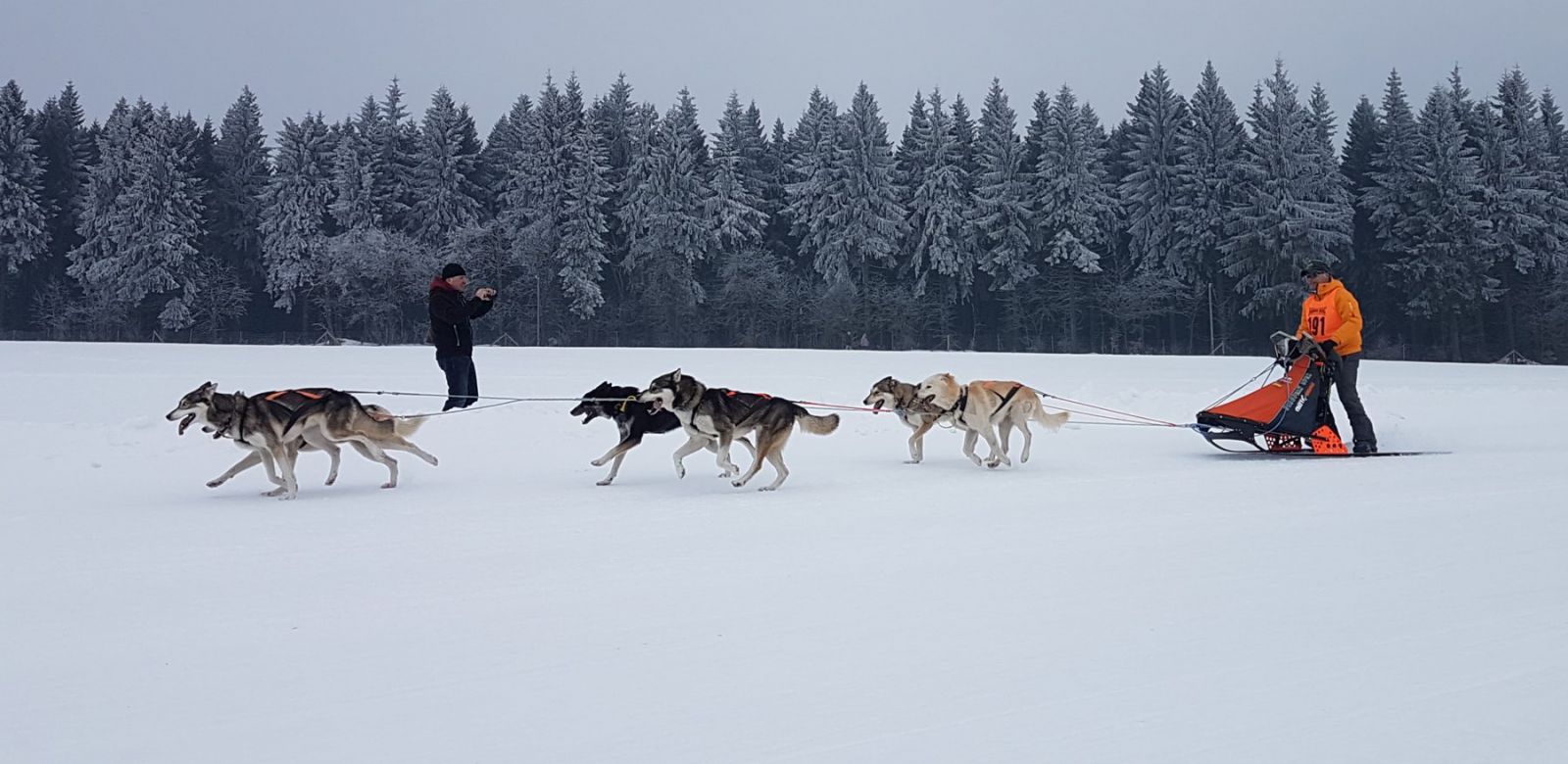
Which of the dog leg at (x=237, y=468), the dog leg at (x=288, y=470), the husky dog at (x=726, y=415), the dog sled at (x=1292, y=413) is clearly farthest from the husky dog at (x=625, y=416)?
the dog sled at (x=1292, y=413)

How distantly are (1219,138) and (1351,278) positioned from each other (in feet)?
28.7

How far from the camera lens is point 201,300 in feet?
170

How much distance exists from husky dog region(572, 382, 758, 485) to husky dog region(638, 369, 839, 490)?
0.70ft

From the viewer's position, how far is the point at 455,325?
36.6 feet

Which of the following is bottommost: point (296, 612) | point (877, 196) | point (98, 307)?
point (296, 612)

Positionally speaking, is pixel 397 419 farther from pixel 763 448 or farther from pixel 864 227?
pixel 864 227

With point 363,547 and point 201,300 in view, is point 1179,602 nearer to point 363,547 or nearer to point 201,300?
point 363,547

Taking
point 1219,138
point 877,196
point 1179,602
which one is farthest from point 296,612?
point 1219,138

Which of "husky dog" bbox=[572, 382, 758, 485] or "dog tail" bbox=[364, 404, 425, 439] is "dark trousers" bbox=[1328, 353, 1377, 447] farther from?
"dog tail" bbox=[364, 404, 425, 439]

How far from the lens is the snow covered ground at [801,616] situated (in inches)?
122

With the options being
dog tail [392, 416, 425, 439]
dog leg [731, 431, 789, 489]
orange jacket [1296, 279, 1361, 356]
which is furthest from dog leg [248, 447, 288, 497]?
orange jacket [1296, 279, 1361, 356]

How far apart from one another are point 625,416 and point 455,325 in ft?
9.52

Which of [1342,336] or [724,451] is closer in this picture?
[724,451]

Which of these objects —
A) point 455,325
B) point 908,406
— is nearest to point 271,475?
point 455,325
